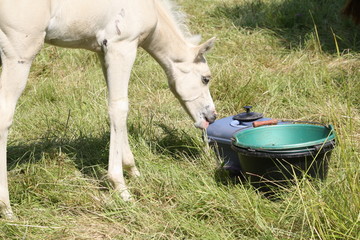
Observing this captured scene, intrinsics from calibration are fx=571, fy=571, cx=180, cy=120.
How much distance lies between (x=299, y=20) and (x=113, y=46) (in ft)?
16.2

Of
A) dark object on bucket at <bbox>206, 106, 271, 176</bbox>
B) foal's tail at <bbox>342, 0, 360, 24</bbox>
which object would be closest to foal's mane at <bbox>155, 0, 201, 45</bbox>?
dark object on bucket at <bbox>206, 106, 271, 176</bbox>

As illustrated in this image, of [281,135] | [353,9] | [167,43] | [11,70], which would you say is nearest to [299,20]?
[353,9]

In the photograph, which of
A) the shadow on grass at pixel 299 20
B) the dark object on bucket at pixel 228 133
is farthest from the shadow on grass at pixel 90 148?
the shadow on grass at pixel 299 20

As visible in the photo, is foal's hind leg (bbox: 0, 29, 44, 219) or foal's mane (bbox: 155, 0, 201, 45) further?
foal's mane (bbox: 155, 0, 201, 45)

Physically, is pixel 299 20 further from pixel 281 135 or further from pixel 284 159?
pixel 284 159

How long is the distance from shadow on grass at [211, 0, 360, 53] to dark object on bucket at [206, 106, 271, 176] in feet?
10.2

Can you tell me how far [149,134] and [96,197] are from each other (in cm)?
124

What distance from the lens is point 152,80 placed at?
21.2ft

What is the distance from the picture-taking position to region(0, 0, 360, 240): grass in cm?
319

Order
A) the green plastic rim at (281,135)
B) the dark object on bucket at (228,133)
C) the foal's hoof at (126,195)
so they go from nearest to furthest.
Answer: the foal's hoof at (126,195) → the green plastic rim at (281,135) → the dark object on bucket at (228,133)

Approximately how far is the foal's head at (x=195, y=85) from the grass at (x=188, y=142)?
26 cm

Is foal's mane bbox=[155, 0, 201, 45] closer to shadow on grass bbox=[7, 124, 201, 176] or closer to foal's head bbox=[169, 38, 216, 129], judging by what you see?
foal's head bbox=[169, 38, 216, 129]

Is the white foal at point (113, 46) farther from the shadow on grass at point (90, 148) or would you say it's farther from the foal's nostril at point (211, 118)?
the shadow on grass at point (90, 148)

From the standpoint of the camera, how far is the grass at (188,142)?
3193 millimetres
